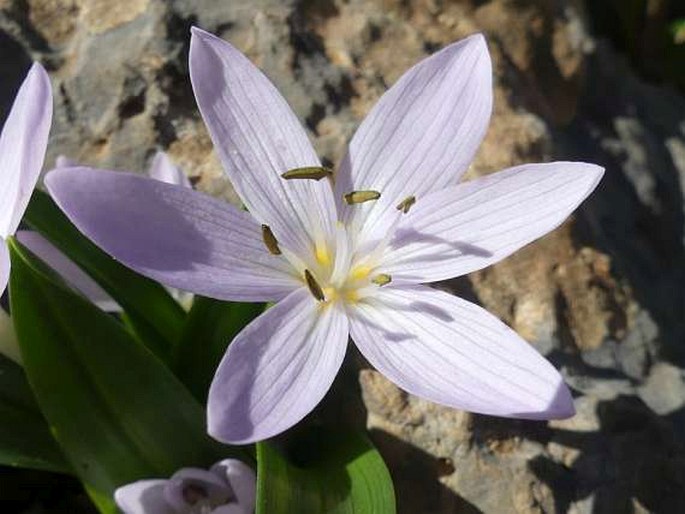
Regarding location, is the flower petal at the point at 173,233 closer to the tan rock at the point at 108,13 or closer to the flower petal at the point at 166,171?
the flower petal at the point at 166,171

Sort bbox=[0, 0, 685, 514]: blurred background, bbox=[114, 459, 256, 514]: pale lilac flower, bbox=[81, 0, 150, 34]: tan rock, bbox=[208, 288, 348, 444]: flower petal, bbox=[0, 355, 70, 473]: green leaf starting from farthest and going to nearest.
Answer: bbox=[81, 0, 150, 34]: tan rock
bbox=[0, 0, 685, 514]: blurred background
bbox=[0, 355, 70, 473]: green leaf
bbox=[114, 459, 256, 514]: pale lilac flower
bbox=[208, 288, 348, 444]: flower petal

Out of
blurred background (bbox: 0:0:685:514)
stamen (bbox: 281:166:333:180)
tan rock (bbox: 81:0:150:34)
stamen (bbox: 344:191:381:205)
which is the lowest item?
blurred background (bbox: 0:0:685:514)

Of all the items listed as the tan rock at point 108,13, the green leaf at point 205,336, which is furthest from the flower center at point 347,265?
the tan rock at point 108,13

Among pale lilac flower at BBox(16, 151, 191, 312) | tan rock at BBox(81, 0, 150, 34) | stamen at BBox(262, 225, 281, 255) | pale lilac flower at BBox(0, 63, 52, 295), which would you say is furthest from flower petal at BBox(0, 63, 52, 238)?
tan rock at BBox(81, 0, 150, 34)

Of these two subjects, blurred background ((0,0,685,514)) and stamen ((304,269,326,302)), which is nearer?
stamen ((304,269,326,302))

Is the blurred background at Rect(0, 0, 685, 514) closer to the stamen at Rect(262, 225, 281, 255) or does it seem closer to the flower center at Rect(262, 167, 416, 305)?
the flower center at Rect(262, 167, 416, 305)

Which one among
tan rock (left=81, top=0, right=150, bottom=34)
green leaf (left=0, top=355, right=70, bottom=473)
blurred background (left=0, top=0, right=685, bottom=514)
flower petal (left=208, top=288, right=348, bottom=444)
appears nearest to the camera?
flower petal (left=208, top=288, right=348, bottom=444)

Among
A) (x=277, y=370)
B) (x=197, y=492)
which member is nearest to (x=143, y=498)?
Result: (x=197, y=492)

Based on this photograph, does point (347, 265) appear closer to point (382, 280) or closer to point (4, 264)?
point (382, 280)
